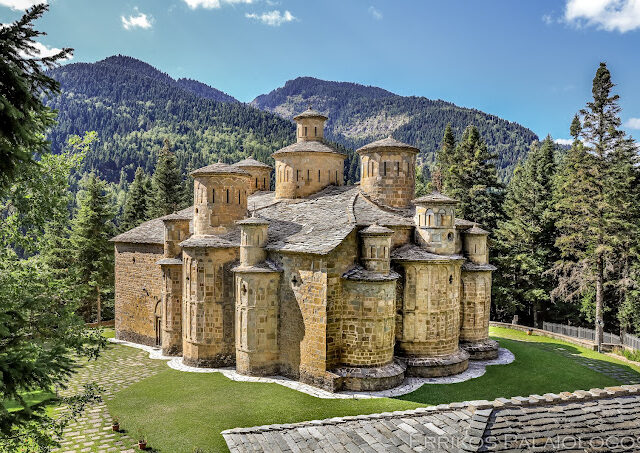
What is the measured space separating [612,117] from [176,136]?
111m

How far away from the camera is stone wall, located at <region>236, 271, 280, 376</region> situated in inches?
691

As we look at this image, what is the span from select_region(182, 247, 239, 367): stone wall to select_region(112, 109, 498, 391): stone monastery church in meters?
0.04

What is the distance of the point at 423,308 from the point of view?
1806 cm

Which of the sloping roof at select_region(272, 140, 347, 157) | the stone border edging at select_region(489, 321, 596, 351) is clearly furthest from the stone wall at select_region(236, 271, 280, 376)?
the stone border edging at select_region(489, 321, 596, 351)

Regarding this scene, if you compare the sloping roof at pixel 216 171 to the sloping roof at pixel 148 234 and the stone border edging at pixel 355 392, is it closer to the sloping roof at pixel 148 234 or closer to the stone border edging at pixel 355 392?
the sloping roof at pixel 148 234

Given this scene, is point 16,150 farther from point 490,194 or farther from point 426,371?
point 490,194

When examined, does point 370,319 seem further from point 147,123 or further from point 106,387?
point 147,123

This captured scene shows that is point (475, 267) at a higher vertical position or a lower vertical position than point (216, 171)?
lower

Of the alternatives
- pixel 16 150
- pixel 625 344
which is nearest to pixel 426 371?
pixel 625 344

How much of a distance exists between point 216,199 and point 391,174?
830 centimetres

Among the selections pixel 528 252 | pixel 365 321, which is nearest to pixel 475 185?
pixel 528 252

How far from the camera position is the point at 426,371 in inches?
700

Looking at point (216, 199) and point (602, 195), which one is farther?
point (602, 195)

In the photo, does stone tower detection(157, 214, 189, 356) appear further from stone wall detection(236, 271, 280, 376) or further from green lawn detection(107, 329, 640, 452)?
stone wall detection(236, 271, 280, 376)
